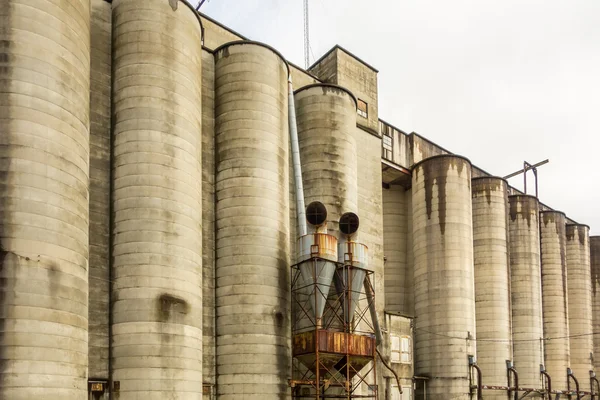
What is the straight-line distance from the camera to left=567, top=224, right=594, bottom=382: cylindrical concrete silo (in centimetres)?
6931

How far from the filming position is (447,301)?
52156 mm

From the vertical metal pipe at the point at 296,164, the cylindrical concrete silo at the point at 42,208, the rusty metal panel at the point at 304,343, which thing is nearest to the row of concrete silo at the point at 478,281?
the vertical metal pipe at the point at 296,164

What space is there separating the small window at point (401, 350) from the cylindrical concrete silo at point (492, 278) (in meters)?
8.52

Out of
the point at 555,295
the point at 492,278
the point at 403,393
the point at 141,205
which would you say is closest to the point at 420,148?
the point at 492,278

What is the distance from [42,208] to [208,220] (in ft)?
38.0

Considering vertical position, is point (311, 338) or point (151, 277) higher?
point (151, 277)

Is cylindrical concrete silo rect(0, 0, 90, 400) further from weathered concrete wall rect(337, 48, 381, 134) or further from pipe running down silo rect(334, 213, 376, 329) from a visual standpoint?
weathered concrete wall rect(337, 48, 381, 134)

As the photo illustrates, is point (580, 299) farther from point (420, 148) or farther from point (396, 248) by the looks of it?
point (420, 148)

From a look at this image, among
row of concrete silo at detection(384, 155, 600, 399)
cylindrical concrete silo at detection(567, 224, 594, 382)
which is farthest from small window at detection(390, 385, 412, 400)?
cylindrical concrete silo at detection(567, 224, 594, 382)

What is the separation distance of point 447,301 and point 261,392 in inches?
842

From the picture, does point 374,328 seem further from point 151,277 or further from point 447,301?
point 151,277

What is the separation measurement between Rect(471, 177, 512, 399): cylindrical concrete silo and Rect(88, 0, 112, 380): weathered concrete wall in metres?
33.9

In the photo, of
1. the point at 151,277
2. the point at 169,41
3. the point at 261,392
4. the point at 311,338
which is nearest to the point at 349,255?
the point at 311,338

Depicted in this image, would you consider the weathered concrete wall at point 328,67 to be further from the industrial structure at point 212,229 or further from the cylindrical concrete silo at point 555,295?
the cylindrical concrete silo at point 555,295
